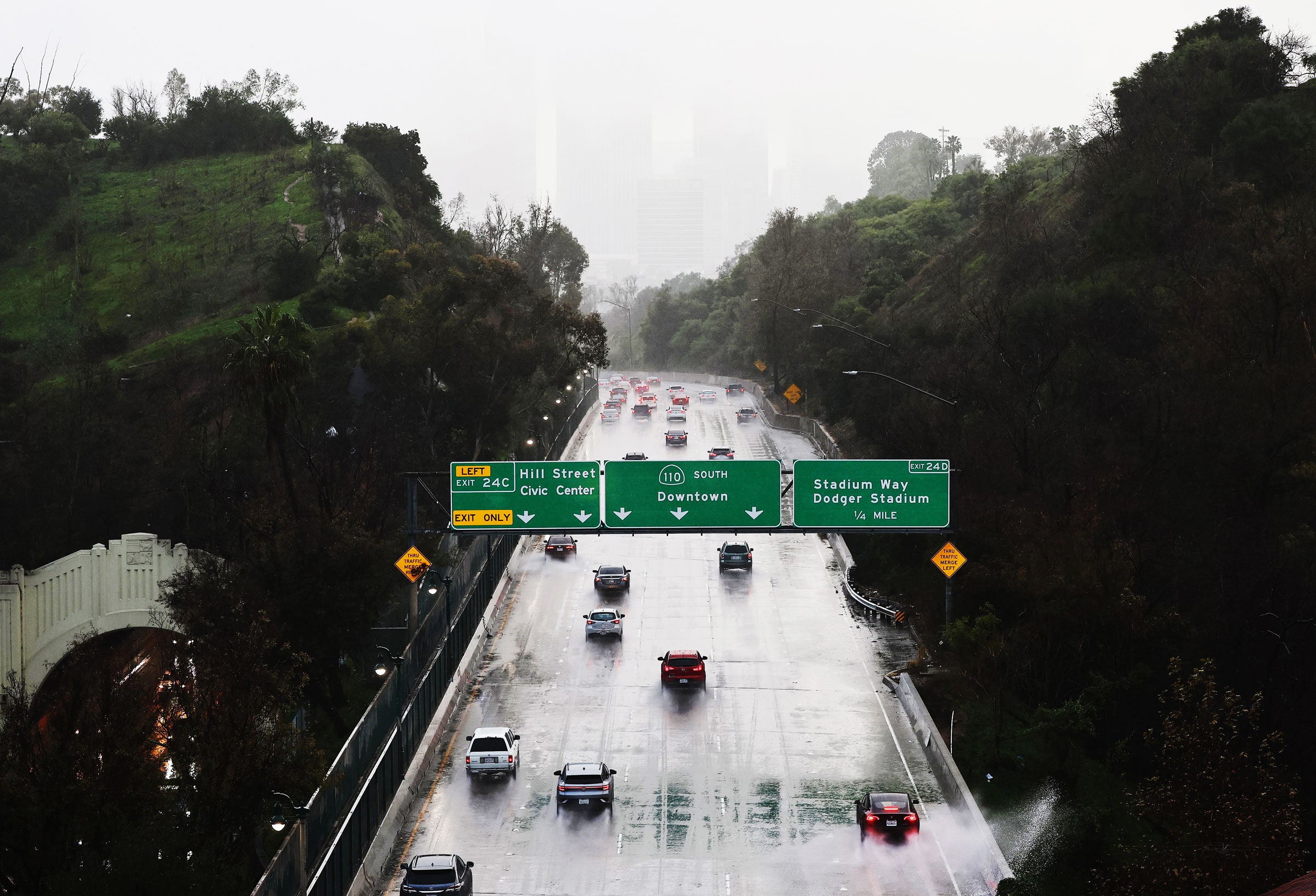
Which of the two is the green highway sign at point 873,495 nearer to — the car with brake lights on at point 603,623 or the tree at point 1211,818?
the tree at point 1211,818

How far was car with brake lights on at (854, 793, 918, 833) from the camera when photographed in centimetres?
2953

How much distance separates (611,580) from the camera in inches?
2135

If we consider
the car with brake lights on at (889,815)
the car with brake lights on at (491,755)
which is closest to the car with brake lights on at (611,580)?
the car with brake lights on at (491,755)

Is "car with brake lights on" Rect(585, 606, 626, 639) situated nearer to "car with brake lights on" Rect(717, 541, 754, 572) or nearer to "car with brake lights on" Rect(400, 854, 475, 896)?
"car with brake lights on" Rect(717, 541, 754, 572)

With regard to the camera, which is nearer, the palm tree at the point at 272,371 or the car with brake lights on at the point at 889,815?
the car with brake lights on at the point at 889,815

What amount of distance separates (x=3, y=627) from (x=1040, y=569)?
3332 cm

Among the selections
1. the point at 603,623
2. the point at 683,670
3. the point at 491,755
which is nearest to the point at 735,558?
the point at 603,623

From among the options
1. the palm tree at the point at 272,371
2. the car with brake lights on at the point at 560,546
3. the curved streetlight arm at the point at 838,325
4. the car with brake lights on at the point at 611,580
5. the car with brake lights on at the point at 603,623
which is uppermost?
the curved streetlight arm at the point at 838,325

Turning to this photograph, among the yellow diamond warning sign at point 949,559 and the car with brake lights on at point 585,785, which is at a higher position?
the yellow diamond warning sign at point 949,559

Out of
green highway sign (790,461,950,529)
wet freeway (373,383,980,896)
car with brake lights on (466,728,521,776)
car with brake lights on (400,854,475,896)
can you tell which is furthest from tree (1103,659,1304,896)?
car with brake lights on (466,728,521,776)

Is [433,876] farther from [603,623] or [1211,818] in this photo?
[603,623]

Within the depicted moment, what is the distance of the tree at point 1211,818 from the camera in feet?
72.3

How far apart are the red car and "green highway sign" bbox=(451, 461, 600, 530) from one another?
6.60m

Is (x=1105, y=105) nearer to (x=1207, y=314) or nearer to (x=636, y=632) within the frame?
(x=1207, y=314)
